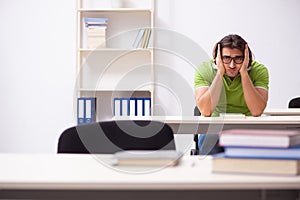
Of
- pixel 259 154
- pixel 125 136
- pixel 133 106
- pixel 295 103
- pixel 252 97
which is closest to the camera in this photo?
pixel 259 154

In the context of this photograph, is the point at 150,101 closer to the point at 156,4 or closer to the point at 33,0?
the point at 156,4

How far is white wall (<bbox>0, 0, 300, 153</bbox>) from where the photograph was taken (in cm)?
522

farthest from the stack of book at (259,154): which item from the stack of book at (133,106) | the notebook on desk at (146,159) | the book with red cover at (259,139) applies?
the stack of book at (133,106)

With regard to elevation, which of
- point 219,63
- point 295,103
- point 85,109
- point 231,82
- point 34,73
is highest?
point 219,63

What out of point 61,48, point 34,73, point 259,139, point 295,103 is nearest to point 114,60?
point 61,48

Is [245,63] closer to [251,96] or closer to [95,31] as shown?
[251,96]

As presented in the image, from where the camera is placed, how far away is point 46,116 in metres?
5.29

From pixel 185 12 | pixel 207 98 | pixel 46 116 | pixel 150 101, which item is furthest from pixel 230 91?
pixel 46 116

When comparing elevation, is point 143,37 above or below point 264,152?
above

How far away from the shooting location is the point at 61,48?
5262 mm

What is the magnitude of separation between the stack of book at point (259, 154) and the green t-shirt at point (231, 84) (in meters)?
2.00

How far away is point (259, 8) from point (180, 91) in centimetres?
114

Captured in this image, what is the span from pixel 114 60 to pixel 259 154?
13.1ft

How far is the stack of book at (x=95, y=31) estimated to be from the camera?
5.03 metres
